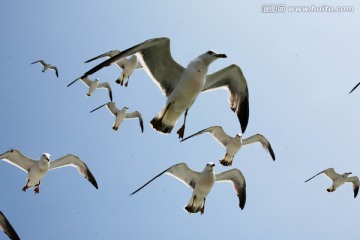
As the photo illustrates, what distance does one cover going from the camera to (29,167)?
55.0 feet

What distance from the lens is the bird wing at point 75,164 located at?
17616mm

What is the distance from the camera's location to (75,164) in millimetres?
18031

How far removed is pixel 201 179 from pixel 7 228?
17.2 feet

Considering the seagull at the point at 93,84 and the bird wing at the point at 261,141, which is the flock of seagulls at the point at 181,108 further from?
the seagull at the point at 93,84

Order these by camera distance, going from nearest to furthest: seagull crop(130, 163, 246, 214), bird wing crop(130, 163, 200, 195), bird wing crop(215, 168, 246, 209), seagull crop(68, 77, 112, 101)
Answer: seagull crop(130, 163, 246, 214) → bird wing crop(130, 163, 200, 195) → bird wing crop(215, 168, 246, 209) → seagull crop(68, 77, 112, 101)

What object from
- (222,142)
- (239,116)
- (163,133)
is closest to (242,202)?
(222,142)

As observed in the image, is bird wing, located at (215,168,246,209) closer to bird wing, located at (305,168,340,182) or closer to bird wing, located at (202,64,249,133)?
bird wing, located at (202,64,249,133)

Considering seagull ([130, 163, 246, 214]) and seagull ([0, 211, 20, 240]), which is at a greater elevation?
seagull ([0, 211, 20, 240])

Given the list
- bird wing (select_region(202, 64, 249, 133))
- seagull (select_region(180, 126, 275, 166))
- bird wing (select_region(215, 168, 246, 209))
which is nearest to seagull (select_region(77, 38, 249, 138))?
bird wing (select_region(202, 64, 249, 133))

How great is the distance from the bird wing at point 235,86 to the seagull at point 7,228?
5881mm

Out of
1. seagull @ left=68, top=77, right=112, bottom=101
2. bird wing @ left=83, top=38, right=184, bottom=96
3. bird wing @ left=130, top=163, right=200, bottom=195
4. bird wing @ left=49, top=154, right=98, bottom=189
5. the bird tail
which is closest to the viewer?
bird wing @ left=83, top=38, right=184, bottom=96

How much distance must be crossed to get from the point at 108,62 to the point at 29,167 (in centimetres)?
827

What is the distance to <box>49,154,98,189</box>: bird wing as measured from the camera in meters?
17.6

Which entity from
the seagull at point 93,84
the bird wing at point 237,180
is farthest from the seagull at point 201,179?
the seagull at point 93,84
